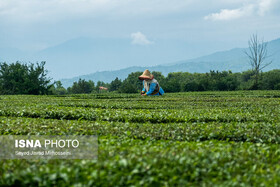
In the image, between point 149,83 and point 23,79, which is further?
point 23,79

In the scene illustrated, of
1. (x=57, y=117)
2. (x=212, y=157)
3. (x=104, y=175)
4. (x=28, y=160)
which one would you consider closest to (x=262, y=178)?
(x=212, y=157)

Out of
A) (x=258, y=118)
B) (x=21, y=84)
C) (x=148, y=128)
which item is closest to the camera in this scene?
(x=148, y=128)

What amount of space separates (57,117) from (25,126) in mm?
3516

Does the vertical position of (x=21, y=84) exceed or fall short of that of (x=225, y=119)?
it exceeds it

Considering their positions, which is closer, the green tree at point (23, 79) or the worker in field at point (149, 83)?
the worker in field at point (149, 83)

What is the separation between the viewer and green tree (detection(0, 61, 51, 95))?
38156 millimetres

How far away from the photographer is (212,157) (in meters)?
5.14

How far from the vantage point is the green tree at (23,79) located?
38156 millimetres

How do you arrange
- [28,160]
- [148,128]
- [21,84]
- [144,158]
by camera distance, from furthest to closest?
1. [21,84]
2. [148,128]
3. [28,160]
4. [144,158]

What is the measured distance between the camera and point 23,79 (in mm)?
38781

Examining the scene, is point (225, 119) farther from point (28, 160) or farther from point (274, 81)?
point (274, 81)

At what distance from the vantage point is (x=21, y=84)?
38.1 meters

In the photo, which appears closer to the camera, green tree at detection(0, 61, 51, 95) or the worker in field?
the worker in field

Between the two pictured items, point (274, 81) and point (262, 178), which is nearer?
point (262, 178)
